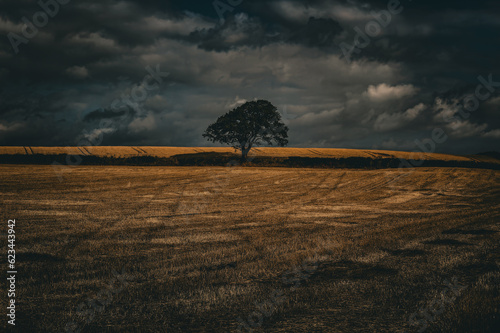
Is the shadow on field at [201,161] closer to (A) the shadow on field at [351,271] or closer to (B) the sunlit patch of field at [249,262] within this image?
(B) the sunlit patch of field at [249,262]

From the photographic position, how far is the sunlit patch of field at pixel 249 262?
16.9 ft

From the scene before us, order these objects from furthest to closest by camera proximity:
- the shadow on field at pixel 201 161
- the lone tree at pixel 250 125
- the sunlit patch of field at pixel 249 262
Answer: the lone tree at pixel 250 125 < the shadow on field at pixel 201 161 < the sunlit patch of field at pixel 249 262

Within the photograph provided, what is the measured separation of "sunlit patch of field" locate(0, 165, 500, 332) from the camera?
5160 millimetres

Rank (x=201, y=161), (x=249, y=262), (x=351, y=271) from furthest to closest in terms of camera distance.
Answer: (x=201, y=161), (x=249, y=262), (x=351, y=271)

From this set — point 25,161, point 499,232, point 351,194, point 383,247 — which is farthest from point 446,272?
point 25,161

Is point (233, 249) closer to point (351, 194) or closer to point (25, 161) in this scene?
point (351, 194)

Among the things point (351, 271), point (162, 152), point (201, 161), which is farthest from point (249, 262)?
point (162, 152)

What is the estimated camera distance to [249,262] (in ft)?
25.9

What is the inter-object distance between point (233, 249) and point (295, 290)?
310 cm

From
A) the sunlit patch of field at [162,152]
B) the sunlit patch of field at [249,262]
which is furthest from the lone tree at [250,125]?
the sunlit patch of field at [249,262]

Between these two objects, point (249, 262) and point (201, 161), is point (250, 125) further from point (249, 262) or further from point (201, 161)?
point (249, 262)

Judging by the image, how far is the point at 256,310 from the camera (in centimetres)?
541

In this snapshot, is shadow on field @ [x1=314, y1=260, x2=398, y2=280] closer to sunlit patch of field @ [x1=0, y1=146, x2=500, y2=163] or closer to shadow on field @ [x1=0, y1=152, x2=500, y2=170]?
shadow on field @ [x1=0, y1=152, x2=500, y2=170]

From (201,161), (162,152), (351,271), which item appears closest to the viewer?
(351,271)
